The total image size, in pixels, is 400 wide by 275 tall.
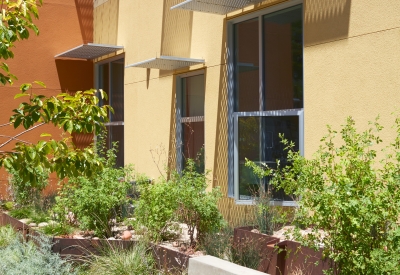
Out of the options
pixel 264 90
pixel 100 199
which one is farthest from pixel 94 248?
pixel 264 90

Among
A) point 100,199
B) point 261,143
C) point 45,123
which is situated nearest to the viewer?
point 45,123

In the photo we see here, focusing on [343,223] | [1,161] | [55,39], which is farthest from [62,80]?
[343,223]

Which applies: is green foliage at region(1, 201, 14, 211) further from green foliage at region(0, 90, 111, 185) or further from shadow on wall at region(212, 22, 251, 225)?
green foliage at region(0, 90, 111, 185)

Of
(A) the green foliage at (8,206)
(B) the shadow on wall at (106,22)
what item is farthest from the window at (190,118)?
(A) the green foliage at (8,206)

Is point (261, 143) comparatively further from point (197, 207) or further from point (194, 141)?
point (194, 141)

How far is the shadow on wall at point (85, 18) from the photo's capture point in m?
15.5

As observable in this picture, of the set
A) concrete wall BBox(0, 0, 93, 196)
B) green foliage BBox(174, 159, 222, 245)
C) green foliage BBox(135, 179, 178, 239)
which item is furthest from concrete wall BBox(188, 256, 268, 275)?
concrete wall BBox(0, 0, 93, 196)

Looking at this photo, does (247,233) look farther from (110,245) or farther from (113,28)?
(113,28)

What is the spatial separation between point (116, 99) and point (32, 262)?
7729mm

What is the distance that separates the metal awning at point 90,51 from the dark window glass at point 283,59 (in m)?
5.62

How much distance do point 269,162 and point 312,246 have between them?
382cm

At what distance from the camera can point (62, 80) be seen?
50.6 ft

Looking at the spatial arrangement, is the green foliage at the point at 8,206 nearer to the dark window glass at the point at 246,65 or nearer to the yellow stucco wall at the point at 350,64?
the dark window glass at the point at 246,65

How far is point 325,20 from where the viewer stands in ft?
25.3
